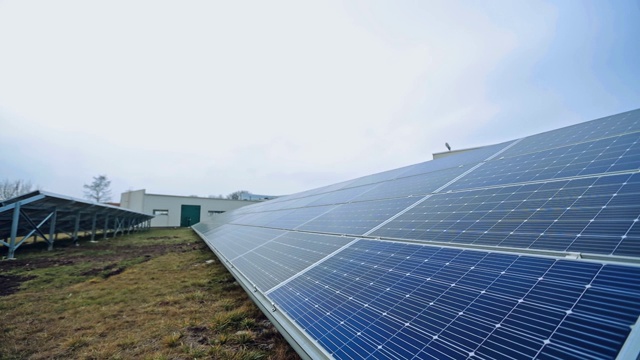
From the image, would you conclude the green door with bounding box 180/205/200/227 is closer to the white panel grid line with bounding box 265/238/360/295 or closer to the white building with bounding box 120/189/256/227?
the white building with bounding box 120/189/256/227

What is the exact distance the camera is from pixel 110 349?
4.76m

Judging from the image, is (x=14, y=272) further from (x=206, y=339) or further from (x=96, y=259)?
(x=206, y=339)

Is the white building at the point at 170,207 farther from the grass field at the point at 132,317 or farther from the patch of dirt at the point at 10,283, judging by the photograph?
the patch of dirt at the point at 10,283

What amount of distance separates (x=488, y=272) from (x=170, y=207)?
6081 cm

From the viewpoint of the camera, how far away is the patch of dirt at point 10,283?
330 inches

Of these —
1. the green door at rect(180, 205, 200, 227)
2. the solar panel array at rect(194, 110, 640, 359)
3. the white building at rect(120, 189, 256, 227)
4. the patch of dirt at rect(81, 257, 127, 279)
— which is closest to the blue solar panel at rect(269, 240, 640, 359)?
the solar panel array at rect(194, 110, 640, 359)

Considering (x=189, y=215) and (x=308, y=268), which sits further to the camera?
(x=189, y=215)

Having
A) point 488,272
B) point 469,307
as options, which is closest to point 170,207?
point 488,272

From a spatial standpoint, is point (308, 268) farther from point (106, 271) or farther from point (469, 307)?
point (106, 271)

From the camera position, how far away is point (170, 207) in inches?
2141

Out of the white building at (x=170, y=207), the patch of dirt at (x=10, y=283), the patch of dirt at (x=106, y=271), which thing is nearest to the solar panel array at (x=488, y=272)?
the patch of dirt at (x=106, y=271)

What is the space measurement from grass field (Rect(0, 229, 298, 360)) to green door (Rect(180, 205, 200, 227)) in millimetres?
46742

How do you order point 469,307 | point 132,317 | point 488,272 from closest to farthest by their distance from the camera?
point 469,307 → point 488,272 → point 132,317

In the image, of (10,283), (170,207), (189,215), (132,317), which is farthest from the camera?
(189,215)
